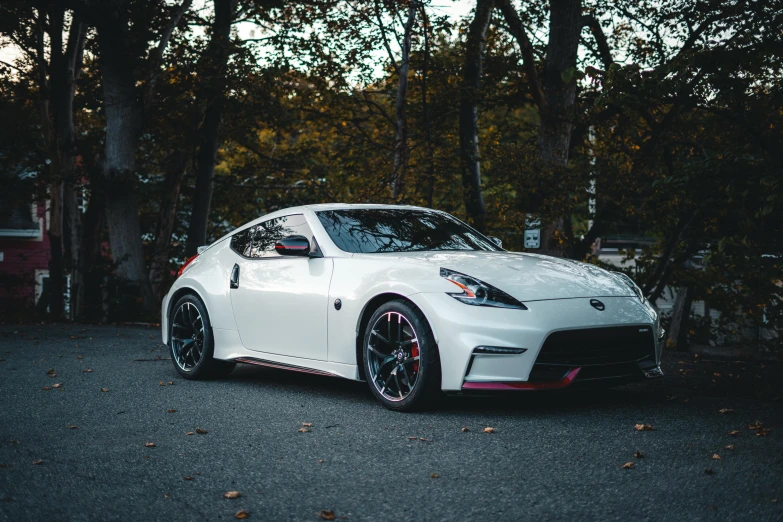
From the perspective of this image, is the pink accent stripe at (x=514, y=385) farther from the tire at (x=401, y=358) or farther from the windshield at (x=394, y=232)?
the windshield at (x=394, y=232)

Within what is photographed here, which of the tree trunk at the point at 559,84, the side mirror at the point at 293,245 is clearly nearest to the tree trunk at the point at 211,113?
the tree trunk at the point at 559,84

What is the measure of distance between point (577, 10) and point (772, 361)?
632 centimetres

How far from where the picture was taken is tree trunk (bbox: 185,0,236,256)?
17250mm

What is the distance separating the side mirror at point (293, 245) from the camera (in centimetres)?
702

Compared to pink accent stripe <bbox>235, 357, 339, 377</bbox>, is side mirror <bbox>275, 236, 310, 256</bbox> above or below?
above

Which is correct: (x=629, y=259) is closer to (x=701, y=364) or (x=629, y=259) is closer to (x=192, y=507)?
(x=701, y=364)

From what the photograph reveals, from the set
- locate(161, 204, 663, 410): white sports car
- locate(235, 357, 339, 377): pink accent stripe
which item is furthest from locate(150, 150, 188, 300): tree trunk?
locate(235, 357, 339, 377): pink accent stripe

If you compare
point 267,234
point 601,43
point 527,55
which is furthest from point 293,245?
point 601,43

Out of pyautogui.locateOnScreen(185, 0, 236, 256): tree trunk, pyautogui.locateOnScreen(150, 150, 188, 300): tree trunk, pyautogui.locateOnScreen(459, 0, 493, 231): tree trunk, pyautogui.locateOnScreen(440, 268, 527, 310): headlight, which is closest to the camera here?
pyautogui.locateOnScreen(440, 268, 527, 310): headlight

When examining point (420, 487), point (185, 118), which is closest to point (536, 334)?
point (420, 487)

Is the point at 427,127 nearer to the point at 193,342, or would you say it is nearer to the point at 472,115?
the point at 472,115

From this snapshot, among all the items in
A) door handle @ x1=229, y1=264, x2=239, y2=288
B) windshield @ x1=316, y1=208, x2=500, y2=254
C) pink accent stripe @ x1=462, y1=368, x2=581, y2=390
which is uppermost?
windshield @ x1=316, y1=208, x2=500, y2=254

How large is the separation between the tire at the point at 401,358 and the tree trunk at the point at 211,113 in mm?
11533

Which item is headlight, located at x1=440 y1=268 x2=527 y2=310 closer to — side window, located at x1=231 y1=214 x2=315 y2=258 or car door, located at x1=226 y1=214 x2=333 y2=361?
car door, located at x1=226 y1=214 x2=333 y2=361
